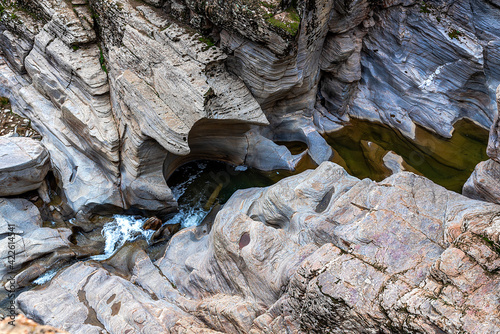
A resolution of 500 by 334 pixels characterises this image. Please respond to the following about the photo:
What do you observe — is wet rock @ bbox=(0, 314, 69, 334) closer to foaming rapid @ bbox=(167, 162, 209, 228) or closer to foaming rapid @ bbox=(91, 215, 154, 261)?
foaming rapid @ bbox=(91, 215, 154, 261)

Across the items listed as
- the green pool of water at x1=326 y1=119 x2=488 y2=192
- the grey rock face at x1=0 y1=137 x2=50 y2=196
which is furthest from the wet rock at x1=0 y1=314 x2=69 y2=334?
the green pool of water at x1=326 y1=119 x2=488 y2=192

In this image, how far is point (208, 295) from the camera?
967 centimetres

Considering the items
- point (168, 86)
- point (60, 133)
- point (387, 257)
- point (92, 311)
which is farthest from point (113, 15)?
point (387, 257)

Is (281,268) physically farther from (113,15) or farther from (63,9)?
(63,9)

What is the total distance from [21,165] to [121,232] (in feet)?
12.5

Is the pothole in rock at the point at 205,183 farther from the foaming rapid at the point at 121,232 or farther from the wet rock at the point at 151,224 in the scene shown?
the foaming rapid at the point at 121,232

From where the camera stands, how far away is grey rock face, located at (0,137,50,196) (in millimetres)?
11688

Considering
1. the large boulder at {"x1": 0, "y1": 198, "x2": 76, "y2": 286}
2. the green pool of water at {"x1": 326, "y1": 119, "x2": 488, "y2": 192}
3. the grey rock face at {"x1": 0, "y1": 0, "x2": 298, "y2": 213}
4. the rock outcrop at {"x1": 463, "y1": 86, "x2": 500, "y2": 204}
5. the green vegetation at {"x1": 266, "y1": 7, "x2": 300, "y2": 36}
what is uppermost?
the green vegetation at {"x1": 266, "y1": 7, "x2": 300, "y2": 36}

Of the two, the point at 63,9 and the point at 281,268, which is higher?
the point at 63,9

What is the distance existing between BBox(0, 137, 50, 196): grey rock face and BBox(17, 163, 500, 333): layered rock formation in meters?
3.49

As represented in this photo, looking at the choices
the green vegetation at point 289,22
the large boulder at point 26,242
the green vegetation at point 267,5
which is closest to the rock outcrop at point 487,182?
the green vegetation at point 289,22

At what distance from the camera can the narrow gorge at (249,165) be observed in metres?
6.76

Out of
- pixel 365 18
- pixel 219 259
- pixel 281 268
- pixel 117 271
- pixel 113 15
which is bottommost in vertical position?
pixel 117 271

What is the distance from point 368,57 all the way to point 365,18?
1.72 meters
